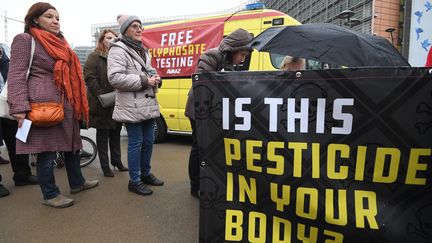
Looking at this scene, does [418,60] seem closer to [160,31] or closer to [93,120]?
[93,120]

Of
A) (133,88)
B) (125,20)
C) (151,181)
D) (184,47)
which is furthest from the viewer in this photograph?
(184,47)

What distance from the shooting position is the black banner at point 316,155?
1.52 meters

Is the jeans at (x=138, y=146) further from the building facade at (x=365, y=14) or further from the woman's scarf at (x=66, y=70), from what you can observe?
the building facade at (x=365, y=14)

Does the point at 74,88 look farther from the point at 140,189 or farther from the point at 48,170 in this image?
the point at 140,189

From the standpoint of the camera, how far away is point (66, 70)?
3170 millimetres

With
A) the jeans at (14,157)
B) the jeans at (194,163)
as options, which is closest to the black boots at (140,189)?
the jeans at (194,163)

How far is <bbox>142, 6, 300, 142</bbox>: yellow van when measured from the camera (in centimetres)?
539

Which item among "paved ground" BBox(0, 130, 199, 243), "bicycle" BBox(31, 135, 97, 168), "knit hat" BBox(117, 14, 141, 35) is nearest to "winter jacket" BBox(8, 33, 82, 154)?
"paved ground" BBox(0, 130, 199, 243)

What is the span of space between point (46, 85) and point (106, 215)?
1264 millimetres

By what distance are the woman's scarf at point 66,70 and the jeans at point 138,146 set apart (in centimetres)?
49

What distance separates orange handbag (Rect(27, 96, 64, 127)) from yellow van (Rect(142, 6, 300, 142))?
113 inches

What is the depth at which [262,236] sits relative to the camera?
1.79 metres

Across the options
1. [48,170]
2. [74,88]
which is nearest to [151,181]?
[48,170]

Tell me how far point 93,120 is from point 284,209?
3.13 meters
